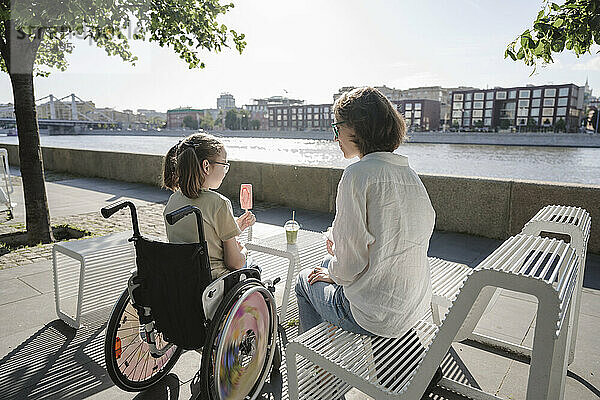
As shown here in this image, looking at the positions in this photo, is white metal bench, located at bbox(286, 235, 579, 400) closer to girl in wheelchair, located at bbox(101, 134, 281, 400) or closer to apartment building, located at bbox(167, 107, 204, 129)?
girl in wheelchair, located at bbox(101, 134, 281, 400)

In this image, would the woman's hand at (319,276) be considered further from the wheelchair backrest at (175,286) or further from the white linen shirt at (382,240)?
the wheelchair backrest at (175,286)

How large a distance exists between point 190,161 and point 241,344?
96 centimetres

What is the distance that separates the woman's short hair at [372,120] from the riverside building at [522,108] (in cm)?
10200

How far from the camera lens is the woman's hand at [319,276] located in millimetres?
2261

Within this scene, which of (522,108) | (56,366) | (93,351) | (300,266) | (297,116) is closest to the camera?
(56,366)

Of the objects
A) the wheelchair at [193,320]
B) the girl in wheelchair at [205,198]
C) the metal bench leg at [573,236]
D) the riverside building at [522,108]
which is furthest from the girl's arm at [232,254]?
the riverside building at [522,108]

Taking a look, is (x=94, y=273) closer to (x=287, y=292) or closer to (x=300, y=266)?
(x=287, y=292)

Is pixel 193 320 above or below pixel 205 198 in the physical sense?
below

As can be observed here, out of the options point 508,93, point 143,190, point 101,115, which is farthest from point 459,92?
point 143,190

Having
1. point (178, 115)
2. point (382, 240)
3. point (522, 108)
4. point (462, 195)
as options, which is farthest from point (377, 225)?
point (178, 115)

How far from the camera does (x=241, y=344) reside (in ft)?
7.17

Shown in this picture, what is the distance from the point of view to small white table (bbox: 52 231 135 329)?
10.2 feet

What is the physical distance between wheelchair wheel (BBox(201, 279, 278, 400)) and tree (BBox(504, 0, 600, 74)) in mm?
2622

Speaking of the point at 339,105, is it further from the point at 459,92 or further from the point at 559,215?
the point at 459,92
